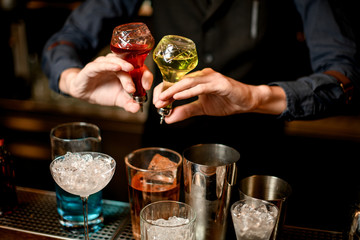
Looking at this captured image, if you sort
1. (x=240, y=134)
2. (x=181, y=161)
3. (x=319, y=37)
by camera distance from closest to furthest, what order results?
(x=181, y=161)
(x=319, y=37)
(x=240, y=134)

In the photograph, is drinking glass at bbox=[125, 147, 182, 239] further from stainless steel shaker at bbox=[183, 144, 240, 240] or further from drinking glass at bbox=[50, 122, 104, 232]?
drinking glass at bbox=[50, 122, 104, 232]

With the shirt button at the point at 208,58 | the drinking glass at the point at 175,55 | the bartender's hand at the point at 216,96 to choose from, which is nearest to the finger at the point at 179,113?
the bartender's hand at the point at 216,96

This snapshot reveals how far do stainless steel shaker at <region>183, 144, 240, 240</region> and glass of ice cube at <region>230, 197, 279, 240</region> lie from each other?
0.09 meters

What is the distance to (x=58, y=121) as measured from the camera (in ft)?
12.3

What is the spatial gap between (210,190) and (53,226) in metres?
0.55

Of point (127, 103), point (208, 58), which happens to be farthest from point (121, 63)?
point (208, 58)

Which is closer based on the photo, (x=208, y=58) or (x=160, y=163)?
(x=160, y=163)

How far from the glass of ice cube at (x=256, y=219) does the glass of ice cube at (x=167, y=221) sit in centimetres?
12

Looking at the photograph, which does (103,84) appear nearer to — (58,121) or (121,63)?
(121,63)

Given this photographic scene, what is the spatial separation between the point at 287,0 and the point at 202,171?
1.09 metres

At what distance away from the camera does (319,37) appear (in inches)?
67.3

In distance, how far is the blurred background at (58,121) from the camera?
2988mm

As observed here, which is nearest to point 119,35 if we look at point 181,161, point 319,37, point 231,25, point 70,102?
point 181,161

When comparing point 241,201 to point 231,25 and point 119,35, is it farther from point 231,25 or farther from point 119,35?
point 231,25
